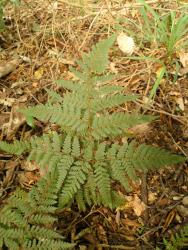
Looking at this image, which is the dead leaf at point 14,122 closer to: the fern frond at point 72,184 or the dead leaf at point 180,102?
the fern frond at point 72,184

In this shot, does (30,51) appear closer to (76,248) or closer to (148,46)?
(148,46)

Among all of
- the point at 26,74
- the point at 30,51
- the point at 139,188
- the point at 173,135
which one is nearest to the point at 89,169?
the point at 139,188

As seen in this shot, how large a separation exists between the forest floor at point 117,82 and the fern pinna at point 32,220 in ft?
0.99

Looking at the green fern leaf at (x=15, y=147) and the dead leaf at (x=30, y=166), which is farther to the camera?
the dead leaf at (x=30, y=166)

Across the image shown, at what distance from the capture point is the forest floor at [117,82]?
217cm

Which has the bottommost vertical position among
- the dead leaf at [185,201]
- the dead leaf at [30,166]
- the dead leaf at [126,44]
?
the dead leaf at [185,201]

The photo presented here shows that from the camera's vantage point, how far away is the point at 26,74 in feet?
9.61

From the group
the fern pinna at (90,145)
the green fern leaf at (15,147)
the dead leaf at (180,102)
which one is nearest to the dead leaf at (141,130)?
the dead leaf at (180,102)

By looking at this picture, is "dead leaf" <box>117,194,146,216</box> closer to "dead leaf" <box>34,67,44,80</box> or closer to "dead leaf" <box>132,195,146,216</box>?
"dead leaf" <box>132,195,146,216</box>

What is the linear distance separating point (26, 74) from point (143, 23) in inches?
43.9

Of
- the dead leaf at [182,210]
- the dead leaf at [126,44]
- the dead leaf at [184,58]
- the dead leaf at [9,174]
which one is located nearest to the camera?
the dead leaf at [182,210]

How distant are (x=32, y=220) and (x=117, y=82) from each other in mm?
1299

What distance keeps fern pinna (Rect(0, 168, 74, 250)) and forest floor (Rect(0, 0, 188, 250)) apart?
0.99ft

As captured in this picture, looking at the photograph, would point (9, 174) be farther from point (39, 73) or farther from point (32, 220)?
point (39, 73)
